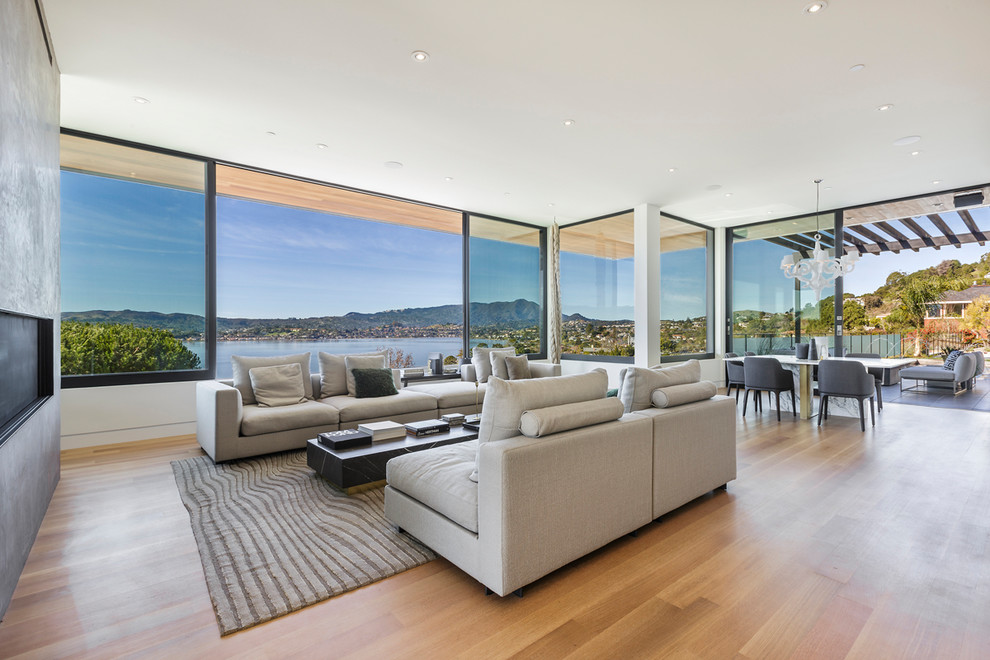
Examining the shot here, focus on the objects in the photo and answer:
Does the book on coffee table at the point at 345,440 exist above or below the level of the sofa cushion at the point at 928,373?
below

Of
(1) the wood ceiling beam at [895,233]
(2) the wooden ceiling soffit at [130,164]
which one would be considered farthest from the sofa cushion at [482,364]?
(1) the wood ceiling beam at [895,233]

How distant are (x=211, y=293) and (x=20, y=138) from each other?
9.38ft

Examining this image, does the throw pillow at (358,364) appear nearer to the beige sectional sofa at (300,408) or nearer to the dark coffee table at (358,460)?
the beige sectional sofa at (300,408)

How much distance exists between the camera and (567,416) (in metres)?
2.15

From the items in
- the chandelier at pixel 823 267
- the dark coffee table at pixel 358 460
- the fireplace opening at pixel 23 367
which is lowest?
the dark coffee table at pixel 358 460

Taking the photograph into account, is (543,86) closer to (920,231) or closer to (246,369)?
(246,369)

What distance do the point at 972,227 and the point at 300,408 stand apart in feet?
28.7

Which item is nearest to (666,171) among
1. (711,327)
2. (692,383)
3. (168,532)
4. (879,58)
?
(879,58)

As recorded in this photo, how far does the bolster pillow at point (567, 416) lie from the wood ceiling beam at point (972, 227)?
7.12 metres

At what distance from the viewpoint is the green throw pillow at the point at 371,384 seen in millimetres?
4762

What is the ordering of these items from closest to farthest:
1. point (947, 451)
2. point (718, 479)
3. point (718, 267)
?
point (718, 479) → point (947, 451) → point (718, 267)

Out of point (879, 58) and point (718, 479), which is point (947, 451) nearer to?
point (718, 479)

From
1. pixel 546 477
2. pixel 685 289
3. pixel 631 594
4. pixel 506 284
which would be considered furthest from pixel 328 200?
pixel 685 289

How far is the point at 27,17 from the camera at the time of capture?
2295 mm
